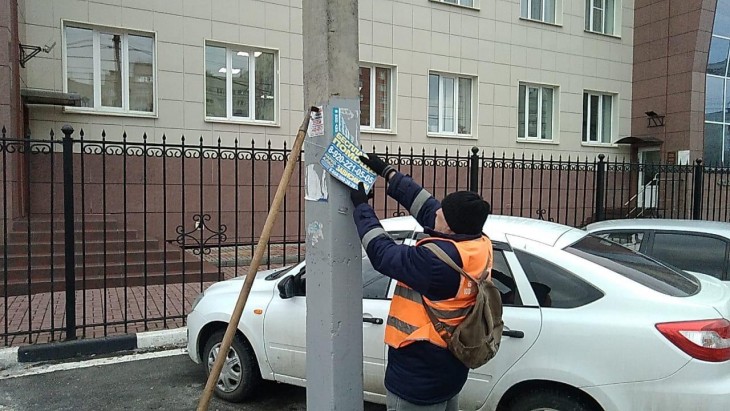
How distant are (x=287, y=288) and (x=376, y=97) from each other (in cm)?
919

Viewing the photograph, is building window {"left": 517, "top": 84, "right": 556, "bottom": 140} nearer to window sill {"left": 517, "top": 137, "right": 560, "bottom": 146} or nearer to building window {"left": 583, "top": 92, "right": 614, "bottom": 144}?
window sill {"left": 517, "top": 137, "right": 560, "bottom": 146}

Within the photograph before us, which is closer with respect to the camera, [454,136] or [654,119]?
[454,136]

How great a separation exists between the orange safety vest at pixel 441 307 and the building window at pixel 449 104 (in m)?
11.0

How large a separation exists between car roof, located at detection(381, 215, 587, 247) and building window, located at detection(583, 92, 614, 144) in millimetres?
13202

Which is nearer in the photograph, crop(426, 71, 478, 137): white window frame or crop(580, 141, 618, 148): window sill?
crop(426, 71, 478, 137): white window frame

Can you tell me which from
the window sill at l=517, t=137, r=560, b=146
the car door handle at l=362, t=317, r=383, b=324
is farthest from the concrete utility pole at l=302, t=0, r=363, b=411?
the window sill at l=517, t=137, r=560, b=146

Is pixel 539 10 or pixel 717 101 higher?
pixel 539 10

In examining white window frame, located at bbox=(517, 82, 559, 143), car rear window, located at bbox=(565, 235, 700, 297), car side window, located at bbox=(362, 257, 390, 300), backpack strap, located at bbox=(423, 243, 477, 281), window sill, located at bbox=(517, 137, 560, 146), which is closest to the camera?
backpack strap, located at bbox=(423, 243, 477, 281)

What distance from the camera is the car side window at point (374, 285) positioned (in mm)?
3924

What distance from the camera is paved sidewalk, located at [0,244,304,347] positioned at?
6008 mm

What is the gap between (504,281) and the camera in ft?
11.9

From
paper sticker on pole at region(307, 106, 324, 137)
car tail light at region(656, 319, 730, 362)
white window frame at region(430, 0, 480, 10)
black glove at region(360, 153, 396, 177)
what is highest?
white window frame at region(430, 0, 480, 10)

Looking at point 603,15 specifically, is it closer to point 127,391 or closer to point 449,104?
point 449,104

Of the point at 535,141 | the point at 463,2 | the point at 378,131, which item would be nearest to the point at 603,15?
the point at 535,141
